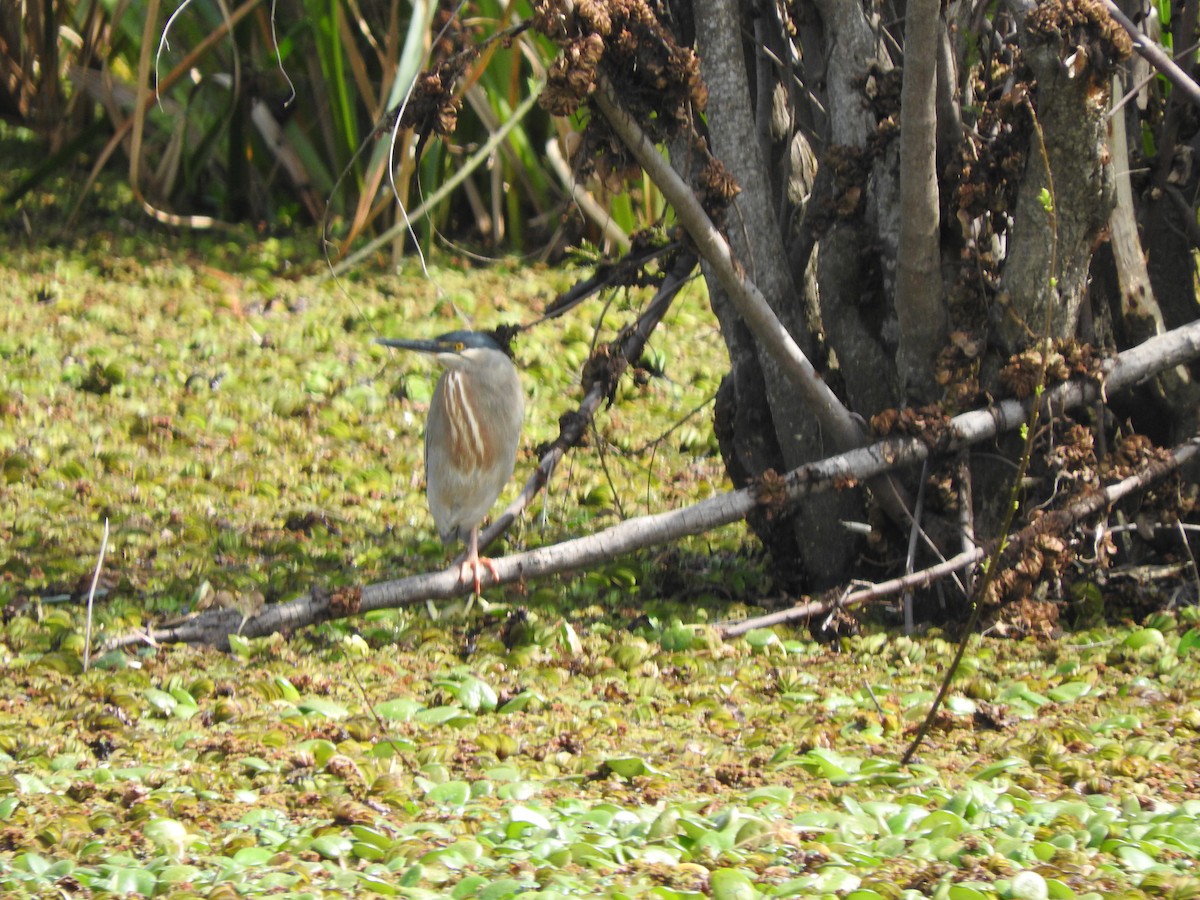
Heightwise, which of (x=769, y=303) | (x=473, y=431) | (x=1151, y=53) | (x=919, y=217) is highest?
(x=1151, y=53)

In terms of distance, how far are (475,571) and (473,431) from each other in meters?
0.76

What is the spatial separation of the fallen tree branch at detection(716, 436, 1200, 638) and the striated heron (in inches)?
39.5

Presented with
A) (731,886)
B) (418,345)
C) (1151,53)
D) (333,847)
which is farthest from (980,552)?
(333,847)

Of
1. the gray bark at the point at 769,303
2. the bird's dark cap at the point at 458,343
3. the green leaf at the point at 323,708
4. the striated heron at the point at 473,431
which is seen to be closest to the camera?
the green leaf at the point at 323,708

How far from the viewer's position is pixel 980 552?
14.0 feet

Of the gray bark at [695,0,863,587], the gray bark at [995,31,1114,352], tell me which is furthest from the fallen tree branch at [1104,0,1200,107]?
the gray bark at [695,0,863,587]

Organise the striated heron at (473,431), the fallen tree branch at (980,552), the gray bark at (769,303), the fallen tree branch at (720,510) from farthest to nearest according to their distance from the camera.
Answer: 1. the striated heron at (473,431)
2. the gray bark at (769,303)
3. the fallen tree branch at (980,552)
4. the fallen tree branch at (720,510)

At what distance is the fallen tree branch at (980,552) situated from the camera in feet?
13.7

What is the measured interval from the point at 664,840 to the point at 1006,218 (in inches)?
94.6

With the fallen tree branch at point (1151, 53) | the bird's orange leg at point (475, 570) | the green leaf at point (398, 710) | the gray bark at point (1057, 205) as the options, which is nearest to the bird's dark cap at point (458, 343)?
the bird's orange leg at point (475, 570)

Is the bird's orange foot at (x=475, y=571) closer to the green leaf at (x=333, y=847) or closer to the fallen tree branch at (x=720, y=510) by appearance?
the fallen tree branch at (x=720, y=510)

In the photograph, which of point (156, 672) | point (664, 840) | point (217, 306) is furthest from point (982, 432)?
point (217, 306)

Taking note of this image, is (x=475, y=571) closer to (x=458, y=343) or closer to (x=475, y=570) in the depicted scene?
(x=475, y=570)

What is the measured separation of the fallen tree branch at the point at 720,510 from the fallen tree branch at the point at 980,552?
0.28 m
